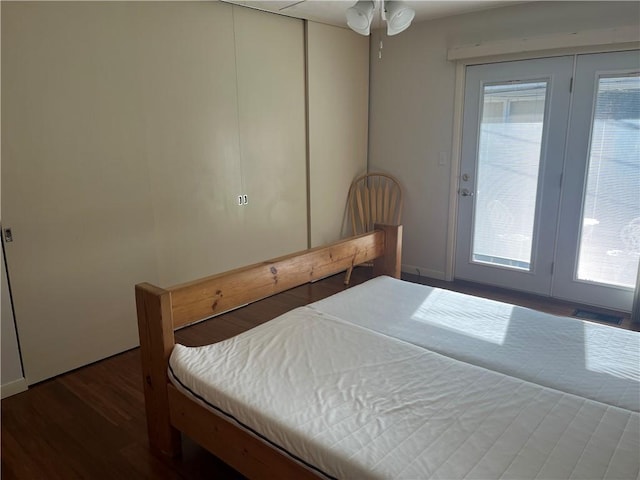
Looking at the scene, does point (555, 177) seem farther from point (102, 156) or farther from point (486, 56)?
point (102, 156)

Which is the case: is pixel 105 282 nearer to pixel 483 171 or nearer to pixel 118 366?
pixel 118 366

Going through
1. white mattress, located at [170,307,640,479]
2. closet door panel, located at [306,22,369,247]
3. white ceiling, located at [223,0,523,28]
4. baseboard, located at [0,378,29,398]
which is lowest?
baseboard, located at [0,378,29,398]

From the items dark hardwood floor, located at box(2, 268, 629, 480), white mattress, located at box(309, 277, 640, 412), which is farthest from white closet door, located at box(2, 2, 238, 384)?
white mattress, located at box(309, 277, 640, 412)

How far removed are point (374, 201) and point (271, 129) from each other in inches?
53.9

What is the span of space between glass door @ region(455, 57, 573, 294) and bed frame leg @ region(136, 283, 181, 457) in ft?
10.0

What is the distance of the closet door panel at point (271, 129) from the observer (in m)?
3.52

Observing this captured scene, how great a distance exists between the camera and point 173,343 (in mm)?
1929

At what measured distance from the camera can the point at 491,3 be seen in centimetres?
355

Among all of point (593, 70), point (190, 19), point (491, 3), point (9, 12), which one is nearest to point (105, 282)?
point (9, 12)

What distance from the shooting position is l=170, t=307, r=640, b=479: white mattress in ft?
4.20

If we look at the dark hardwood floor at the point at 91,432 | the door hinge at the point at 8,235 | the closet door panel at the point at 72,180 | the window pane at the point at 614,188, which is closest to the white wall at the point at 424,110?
the window pane at the point at 614,188

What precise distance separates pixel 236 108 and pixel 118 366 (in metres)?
1.98

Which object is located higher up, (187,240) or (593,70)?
(593,70)

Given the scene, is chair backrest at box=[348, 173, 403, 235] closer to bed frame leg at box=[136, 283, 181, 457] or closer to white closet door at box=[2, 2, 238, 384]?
white closet door at box=[2, 2, 238, 384]
